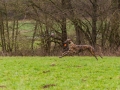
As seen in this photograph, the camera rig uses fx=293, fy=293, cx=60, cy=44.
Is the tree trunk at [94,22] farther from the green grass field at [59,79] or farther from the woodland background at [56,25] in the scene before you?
the green grass field at [59,79]

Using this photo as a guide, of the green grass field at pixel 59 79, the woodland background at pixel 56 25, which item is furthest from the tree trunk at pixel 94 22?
the green grass field at pixel 59 79

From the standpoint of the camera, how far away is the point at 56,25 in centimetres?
2927

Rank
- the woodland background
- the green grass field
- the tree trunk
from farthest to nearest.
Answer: the tree trunk → the woodland background → the green grass field

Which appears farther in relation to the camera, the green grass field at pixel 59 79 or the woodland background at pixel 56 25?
the woodland background at pixel 56 25

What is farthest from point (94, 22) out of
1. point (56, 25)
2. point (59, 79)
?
point (59, 79)

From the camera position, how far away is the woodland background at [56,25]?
28.6 meters

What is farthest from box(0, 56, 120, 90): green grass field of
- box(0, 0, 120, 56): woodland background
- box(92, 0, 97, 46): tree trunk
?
box(92, 0, 97, 46): tree trunk

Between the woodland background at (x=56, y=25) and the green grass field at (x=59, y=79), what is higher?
the woodland background at (x=56, y=25)

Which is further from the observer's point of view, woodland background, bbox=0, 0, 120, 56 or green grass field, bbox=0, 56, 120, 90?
woodland background, bbox=0, 0, 120, 56

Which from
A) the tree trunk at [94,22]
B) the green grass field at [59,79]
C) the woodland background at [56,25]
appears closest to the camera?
the green grass field at [59,79]

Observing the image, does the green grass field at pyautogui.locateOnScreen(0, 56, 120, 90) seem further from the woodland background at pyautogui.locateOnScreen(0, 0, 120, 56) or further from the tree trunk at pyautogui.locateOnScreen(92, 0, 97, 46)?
the tree trunk at pyautogui.locateOnScreen(92, 0, 97, 46)

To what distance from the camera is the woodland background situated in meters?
28.6

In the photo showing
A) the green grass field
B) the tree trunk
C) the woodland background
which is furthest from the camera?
the tree trunk

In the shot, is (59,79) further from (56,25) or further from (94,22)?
(94,22)
